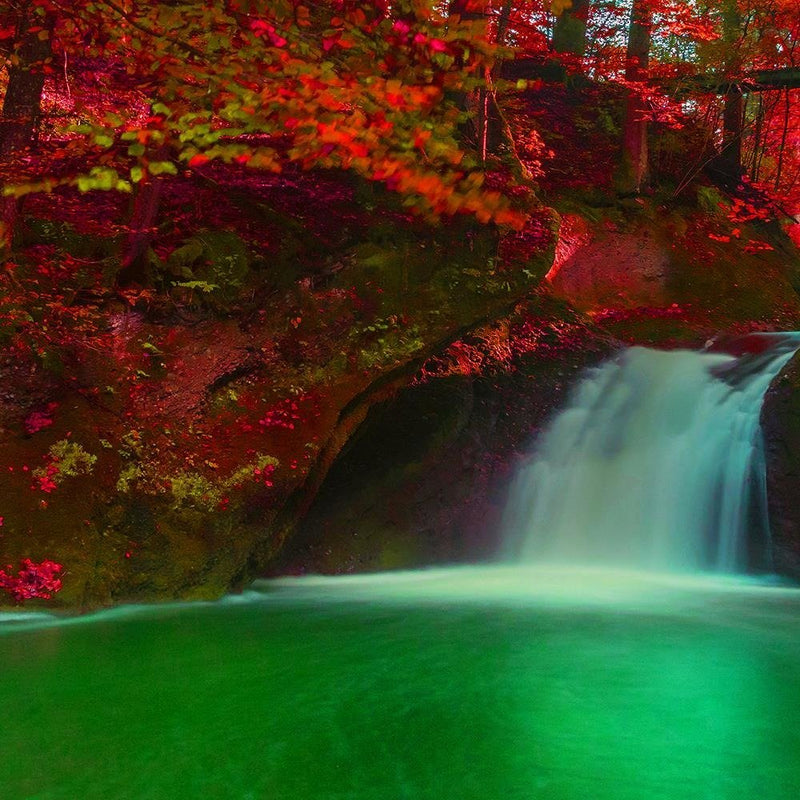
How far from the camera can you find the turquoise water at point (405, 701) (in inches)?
140

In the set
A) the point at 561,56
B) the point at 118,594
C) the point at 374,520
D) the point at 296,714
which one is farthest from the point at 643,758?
the point at 561,56

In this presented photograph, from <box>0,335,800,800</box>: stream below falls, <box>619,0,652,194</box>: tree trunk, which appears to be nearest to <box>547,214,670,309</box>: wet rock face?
<box>619,0,652,194</box>: tree trunk

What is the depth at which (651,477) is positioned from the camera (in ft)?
31.6

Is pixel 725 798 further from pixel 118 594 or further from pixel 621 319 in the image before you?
pixel 621 319

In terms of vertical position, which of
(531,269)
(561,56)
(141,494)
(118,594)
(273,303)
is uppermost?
(561,56)

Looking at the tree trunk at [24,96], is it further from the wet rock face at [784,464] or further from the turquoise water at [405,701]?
the wet rock face at [784,464]

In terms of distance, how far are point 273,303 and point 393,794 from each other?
570cm

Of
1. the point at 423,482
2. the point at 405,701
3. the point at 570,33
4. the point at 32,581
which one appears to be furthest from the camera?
the point at 570,33

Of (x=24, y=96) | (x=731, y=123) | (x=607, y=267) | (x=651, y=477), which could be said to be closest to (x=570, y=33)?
(x=731, y=123)

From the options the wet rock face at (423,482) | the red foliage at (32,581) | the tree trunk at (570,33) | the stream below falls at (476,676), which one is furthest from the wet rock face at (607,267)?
the red foliage at (32,581)

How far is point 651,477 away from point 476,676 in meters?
5.31

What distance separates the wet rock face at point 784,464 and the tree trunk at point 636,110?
779 cm

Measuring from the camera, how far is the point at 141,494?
22.6ft

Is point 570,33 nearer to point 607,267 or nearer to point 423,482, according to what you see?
point 607,267
